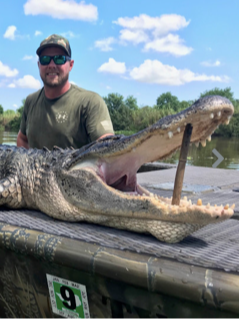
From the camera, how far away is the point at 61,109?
294 centimetres

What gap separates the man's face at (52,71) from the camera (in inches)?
112

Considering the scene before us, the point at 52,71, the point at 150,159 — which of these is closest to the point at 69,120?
the point at 52,71

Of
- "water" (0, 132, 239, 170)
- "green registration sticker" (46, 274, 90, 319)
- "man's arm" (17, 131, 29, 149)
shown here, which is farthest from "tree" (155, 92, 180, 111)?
"green registration sticker" (46, 274, 90, 319)

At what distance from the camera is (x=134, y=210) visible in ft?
4.76

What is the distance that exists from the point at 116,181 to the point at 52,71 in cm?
150

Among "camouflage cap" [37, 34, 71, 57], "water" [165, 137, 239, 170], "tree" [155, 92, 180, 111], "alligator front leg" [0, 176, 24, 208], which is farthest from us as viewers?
"tree" [155, 92, 180, 111]

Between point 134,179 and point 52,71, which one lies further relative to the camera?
point 52,71

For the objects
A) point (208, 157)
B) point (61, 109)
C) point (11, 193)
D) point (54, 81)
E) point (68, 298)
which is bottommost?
point (208, 157)

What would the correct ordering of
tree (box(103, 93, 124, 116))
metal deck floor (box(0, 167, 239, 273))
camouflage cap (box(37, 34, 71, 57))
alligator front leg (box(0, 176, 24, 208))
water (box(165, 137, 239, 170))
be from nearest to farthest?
metal deck floor (box(0, 167, 239, 273)), alligator front leg (box(0, 176, 24, 208)), camouflage cap (box(37, 34, 71, 57)), water (box(165, 137, 239, 170)), tree (box(103, 93, 124, 116))

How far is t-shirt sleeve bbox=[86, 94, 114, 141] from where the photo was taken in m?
2.83

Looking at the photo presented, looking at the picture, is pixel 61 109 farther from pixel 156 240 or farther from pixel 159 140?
pixel 156 240

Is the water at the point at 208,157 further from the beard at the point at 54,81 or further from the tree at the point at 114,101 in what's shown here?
the tree at the point at 114,101

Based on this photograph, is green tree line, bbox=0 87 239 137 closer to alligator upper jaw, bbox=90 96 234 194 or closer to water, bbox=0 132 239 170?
water, bbox=0 132 239 170

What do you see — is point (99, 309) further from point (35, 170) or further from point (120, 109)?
point (120, 109)
